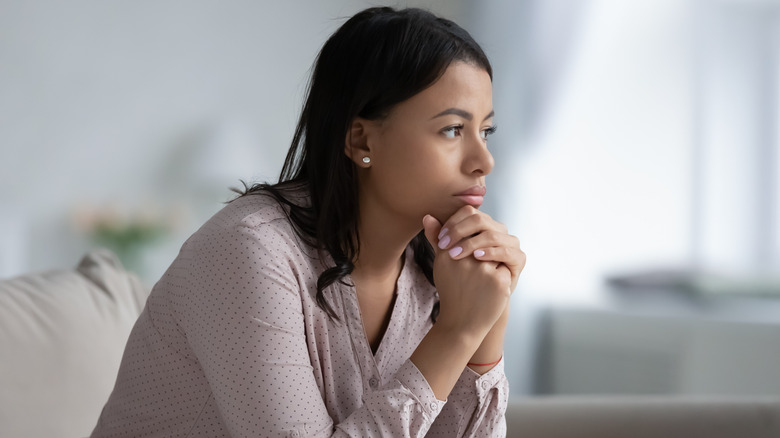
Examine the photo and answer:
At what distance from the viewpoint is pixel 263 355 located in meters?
1.07

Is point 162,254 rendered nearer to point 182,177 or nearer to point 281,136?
point 182,177

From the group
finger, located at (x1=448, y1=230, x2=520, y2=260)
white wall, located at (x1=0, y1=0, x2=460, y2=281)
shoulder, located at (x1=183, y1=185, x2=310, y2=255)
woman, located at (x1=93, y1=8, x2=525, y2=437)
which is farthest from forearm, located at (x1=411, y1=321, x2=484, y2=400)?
white wall, located at (x1=0, y1=0, x2=460, y2=281)

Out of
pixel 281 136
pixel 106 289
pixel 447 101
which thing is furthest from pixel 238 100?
pixel 447 101

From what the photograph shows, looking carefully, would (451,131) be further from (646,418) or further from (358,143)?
(646,418)

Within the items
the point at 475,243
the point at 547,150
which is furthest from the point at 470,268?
the point at 547,150

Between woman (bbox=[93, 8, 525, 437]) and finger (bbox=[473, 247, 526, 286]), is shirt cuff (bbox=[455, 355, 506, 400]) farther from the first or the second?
finger (bbox=[473, 247, 526, 286])

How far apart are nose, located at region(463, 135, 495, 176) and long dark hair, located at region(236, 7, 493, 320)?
0.12 m

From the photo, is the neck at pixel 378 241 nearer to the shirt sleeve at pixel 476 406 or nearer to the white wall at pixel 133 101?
the shirt sleeve at pixel 476 406

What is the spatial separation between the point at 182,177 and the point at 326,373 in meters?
2.33

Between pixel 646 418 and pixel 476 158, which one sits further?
pixel 646 418

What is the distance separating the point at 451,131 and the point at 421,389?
398 mm

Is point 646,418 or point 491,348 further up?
point 491,348

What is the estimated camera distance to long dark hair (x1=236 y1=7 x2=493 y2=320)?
119 centimetres

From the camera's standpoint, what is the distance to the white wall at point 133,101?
120 inches
